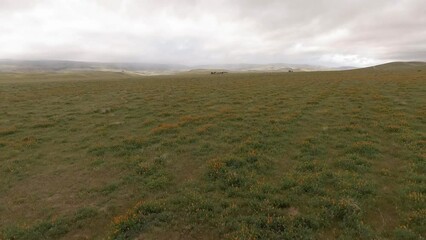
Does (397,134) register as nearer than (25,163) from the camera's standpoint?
No

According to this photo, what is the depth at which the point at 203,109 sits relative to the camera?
94.8 feet

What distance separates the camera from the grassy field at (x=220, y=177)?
9.62m

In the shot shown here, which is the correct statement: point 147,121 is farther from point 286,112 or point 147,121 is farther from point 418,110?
point 418,110

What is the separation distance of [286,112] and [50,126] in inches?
810

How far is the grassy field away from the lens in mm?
9625

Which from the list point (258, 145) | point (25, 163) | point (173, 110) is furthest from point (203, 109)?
point (25, 163)

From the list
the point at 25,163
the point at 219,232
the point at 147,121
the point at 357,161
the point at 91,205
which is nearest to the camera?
the point at 219,232

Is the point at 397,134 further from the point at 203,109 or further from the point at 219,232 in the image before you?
the point at 203,109

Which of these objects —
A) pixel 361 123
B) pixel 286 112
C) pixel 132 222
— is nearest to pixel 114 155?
pixel 132 222

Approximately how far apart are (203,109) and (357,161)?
17.1 m

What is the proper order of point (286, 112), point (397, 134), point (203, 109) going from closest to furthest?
1. point (397, 134)
2. point (286, 112)
3. point (203, 109)

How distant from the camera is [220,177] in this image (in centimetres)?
1301

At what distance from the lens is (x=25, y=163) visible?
1623cm

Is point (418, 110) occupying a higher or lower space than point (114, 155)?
higher
